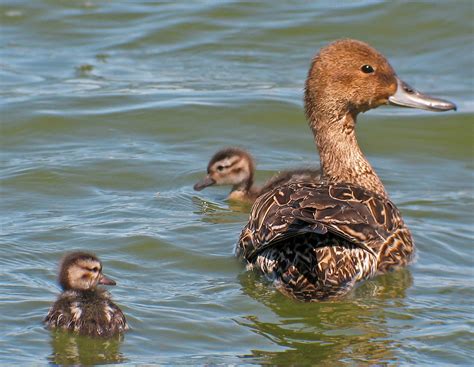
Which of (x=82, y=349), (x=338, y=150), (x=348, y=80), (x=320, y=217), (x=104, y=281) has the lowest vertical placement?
(x=82, y=349)

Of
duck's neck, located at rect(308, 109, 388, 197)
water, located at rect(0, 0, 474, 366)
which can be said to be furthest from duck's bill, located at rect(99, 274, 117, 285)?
duck's neck, located at rect(308, 109, 388, 197)

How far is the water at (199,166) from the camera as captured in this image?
6.49 metres

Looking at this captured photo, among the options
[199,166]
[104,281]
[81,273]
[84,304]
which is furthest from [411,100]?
[84,304]

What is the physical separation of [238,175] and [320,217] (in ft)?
8.81

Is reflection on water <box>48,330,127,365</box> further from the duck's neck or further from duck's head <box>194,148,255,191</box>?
duck's head <box>194,148,255,191</box>

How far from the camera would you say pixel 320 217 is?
6840mm

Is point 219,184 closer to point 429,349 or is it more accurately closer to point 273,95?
point 273,95

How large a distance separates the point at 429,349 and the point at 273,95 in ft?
18.4

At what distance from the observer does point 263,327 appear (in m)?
6.64

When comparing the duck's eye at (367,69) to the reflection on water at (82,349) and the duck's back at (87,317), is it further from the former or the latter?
the reflection on water at (82,349)

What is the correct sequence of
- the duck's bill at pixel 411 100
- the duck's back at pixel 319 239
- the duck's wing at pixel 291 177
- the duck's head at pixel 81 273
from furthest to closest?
the duck's wing at pixel 291 177, the duck's bill at pixel 411 100, the duck's back at pixel 319 239, the duck's head at pixel 81 273

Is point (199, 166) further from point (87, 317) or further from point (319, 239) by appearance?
point (87, 317)

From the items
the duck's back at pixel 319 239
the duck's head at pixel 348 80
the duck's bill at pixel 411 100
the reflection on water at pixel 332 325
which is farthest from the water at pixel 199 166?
the duck's head at pixel 348 80

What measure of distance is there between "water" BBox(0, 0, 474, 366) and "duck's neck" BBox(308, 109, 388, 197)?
61cm
